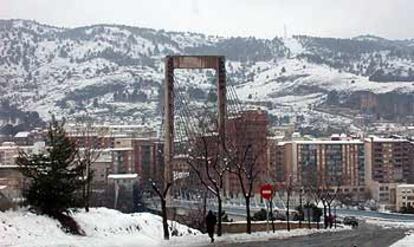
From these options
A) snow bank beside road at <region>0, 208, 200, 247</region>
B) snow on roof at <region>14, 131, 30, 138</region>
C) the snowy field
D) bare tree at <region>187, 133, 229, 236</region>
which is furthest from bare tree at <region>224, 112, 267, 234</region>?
snow on roof at <region>14, 131, 30, 138</region>

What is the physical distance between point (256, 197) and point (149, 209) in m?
17.6

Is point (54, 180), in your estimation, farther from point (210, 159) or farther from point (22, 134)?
point (22, 134)

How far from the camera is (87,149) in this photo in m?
39.9

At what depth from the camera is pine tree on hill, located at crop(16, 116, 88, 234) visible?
21172 millimetres

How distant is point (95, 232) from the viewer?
21.4 metres

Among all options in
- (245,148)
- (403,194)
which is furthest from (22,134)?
(245,148)

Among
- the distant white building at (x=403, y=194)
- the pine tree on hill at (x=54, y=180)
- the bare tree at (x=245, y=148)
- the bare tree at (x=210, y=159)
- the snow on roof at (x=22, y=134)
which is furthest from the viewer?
the distant white building at (x=403, y=194)

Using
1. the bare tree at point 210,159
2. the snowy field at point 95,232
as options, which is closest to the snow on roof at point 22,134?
the bare tree at point 210,159

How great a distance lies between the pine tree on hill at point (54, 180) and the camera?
834 inches

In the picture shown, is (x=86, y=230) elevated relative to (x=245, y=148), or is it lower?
lower

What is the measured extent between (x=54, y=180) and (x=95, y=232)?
5.64 ft

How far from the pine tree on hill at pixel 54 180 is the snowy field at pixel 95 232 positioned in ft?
1.48

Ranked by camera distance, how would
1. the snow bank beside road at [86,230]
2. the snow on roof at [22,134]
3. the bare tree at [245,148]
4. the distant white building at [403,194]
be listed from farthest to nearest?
→ 1. the distant white building at [403,194]
2. the snow on roof at [22,134]
3. the bare tree at [245,148]
4. the snow bank beside road at [86,230]

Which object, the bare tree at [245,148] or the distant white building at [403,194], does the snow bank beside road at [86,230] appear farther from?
the distant white building at [403,194]
